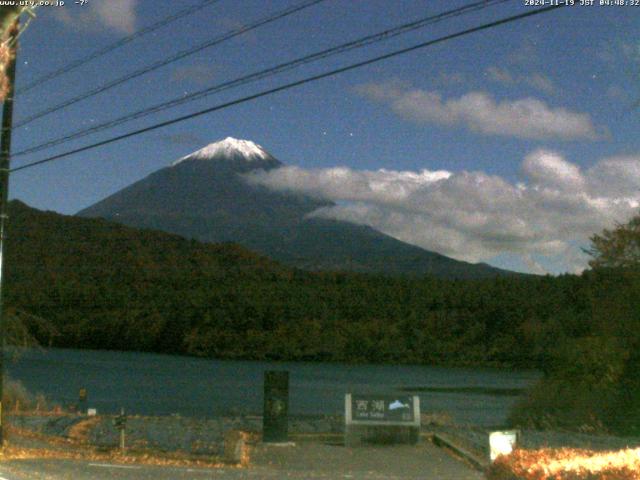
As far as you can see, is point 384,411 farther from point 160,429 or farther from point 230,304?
point 230,304

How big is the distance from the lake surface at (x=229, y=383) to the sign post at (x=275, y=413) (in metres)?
21.7

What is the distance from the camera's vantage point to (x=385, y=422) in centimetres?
2020

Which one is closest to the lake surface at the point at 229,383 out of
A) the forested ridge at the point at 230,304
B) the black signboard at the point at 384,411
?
the forested ridge at the point at 230,304

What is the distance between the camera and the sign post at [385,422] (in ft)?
66.1

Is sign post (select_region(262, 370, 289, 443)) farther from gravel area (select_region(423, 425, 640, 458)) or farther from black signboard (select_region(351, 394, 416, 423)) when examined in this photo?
gravel area (select_region(423, 425, 640, 458))

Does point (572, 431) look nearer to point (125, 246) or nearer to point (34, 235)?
point (34, 235)

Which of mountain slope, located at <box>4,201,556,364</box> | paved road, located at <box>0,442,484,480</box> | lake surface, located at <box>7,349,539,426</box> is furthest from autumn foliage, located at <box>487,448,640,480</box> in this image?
mountain slope, located at <box>4,201,556,364</box>

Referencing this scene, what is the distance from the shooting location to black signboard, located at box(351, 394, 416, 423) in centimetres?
2017

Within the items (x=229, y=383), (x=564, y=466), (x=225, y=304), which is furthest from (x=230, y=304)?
(x=564, y=466)

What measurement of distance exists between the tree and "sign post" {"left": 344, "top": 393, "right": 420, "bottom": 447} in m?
13.3

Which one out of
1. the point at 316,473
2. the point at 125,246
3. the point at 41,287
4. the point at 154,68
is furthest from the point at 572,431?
the point at 125,246

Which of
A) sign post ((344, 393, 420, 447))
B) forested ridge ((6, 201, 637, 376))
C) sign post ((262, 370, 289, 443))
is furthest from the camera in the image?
forested ridge ((6, 201, 637, 376))

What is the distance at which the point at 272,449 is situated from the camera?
1917 centimetres

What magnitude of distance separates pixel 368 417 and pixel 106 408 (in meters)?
30.5
